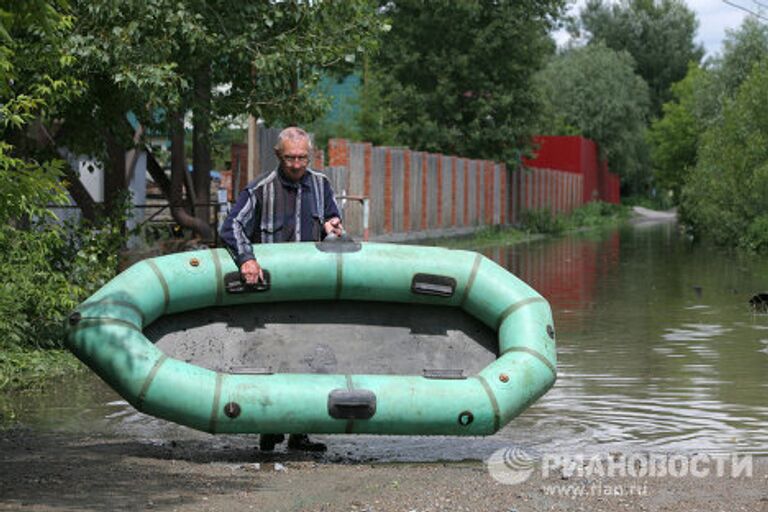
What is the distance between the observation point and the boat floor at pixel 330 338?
31.3ft

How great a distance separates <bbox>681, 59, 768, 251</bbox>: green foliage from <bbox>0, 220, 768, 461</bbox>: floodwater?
12581 millimetres

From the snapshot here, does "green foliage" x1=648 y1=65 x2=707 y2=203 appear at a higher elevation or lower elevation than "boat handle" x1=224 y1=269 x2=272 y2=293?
lower

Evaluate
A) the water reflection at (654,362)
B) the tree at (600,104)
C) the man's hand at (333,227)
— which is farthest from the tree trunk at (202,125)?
the tree at (600,104)

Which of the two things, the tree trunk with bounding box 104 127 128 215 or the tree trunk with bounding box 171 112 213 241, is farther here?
the tree trunk with bounding box 171 112 213 241

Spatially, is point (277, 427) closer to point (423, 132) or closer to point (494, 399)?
point (494, 399)

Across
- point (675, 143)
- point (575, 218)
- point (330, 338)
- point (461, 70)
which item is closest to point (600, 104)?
point (675, 143)

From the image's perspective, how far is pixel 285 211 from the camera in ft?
31.2

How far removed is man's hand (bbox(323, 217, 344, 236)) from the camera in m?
9.44

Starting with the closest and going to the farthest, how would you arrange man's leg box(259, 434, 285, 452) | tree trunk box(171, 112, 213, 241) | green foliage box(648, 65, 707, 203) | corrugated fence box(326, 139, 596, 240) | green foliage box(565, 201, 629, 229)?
man's leg box(259, 434, 285, 452) → tree trunk box(171, 112, 213, 241) → corrugated fence box(326, 139, 596, 240) → green foliage box(565, 201, 629, 229) → green foliage box(648, 65, 707, 203)

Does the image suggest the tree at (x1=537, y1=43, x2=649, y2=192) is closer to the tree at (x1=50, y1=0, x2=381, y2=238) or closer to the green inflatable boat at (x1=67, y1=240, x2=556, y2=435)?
the tree at (x1=50, y1=0, x2=381, y2=238)

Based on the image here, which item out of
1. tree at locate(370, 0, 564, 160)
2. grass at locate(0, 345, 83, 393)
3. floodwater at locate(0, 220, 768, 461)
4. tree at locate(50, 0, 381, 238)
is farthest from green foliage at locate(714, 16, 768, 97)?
grass at locate(0, 345, 83, 393)

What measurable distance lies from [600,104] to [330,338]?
58.9 metres

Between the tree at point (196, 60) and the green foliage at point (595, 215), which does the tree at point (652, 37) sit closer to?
the green foliage at point (595, 215)

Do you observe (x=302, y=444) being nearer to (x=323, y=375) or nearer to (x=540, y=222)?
(x=323, y=375)
